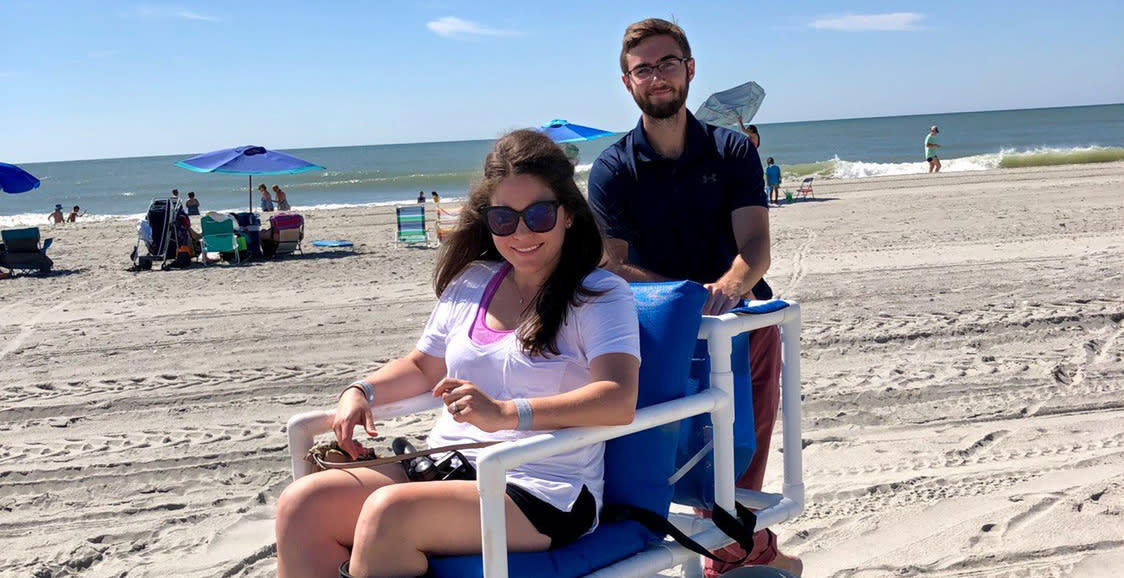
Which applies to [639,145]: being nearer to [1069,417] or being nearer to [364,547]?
[364,547]

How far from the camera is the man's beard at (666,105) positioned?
322 cm

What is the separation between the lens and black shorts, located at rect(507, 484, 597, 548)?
2.34 metres

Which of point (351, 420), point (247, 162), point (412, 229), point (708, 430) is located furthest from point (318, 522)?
point (247, 162)

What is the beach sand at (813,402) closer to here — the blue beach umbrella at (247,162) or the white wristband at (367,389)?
the white wristband at (367,389)

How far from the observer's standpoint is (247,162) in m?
16.8

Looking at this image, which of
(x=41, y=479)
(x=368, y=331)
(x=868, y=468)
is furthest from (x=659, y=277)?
(x=368, y=331)

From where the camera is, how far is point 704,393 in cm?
258

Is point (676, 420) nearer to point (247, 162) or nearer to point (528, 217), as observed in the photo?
point (528, 217)

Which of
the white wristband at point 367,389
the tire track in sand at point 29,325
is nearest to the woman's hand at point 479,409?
the white wristband at point 367,389

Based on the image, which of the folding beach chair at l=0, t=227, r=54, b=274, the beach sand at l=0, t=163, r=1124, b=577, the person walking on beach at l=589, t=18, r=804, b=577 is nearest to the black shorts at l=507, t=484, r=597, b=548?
the person walking on beach at l=589, t=18, r=804, b=577

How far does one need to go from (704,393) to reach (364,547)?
91 cm

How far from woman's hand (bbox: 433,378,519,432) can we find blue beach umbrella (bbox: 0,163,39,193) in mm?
15396

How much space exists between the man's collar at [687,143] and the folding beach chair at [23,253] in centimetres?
1237

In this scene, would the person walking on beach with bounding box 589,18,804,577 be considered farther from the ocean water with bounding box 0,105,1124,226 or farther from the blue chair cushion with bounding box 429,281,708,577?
the ocean water with bounding box 0,105,1124,226
